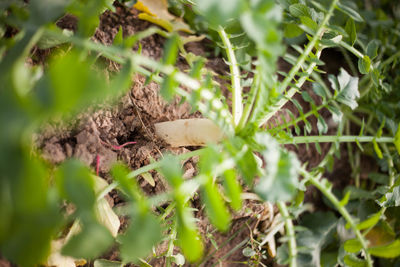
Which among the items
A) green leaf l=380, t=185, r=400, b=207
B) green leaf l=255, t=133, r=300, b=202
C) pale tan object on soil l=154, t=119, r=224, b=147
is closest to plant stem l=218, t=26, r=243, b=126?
pale tan object on soil l=154, t=119, r=224, b=147

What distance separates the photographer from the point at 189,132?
0.66m

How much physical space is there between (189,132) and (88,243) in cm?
37

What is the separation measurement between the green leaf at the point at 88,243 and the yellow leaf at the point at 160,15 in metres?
0.63

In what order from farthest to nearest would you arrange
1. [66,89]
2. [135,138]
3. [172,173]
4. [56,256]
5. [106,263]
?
[135,138] → [106,263] → [56,256] → [172,173] → [66,89]

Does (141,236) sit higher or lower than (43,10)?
lower

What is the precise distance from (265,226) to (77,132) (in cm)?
52

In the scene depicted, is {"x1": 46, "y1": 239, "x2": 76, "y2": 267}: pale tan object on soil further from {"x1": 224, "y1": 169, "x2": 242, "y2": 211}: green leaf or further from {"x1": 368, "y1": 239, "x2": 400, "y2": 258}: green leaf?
{"x1": 368, "y1": 239, "x2": 400, "y2": 258}: green leaf

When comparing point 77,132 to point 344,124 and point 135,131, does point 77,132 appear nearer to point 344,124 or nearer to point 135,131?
point 135,131

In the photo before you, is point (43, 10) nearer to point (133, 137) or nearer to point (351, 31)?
point (133, 137)

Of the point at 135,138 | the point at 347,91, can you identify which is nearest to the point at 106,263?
the point at 135,138

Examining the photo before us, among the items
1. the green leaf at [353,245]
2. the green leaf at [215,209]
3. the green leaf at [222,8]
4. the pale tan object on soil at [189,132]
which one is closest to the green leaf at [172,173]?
the green leaf at [215,209]

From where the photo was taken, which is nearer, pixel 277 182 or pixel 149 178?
pixel 277 182

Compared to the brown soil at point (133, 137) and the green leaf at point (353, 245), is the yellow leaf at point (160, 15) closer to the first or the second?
the brown soil at point (133, 137)

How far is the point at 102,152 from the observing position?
61 centimetres
